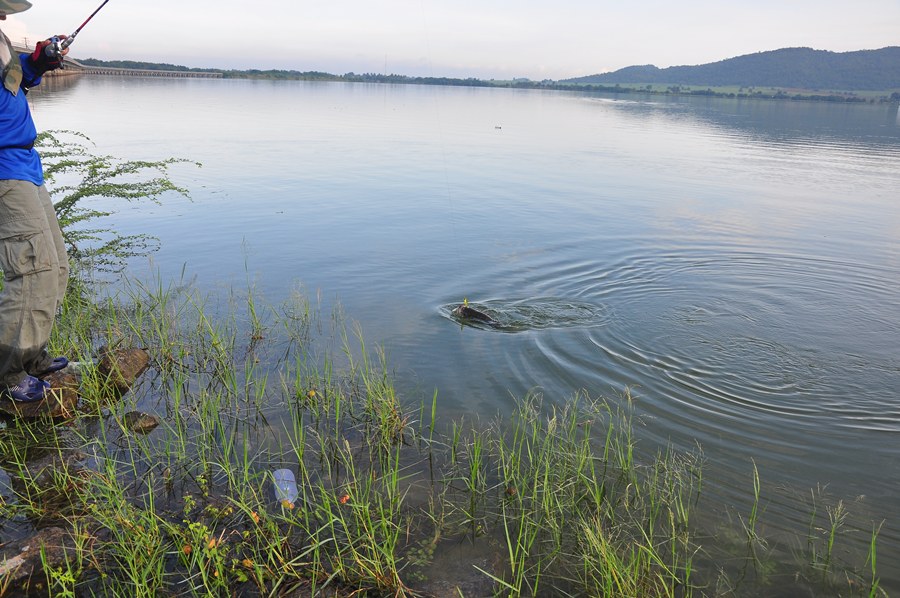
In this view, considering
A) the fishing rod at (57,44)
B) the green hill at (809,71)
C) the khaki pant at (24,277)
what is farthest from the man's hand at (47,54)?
the green hill at (809,71)

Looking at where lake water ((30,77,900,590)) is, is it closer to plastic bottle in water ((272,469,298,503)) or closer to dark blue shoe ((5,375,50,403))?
plastic bottle in water ((272,469,298,503))

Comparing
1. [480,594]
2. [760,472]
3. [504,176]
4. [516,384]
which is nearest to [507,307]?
[516,384]

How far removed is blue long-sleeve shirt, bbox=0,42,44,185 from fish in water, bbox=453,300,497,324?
5105 mm

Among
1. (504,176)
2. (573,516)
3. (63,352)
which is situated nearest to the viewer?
(573,516)

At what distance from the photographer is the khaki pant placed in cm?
491

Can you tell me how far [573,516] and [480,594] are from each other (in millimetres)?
1051

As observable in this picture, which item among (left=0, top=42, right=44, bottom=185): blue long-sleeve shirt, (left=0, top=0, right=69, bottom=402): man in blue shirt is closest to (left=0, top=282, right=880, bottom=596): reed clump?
(left=0, top=0, right=69, bottom=402): man in blue shirt

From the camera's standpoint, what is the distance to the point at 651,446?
551 cm

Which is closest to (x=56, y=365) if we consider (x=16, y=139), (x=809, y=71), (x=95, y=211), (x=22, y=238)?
(x=22, y=238)

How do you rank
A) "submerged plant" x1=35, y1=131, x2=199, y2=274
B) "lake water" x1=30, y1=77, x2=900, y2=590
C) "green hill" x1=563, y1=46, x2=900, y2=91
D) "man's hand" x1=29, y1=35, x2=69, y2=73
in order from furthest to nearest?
"green hill" x1=563, y1=46, x2=900, y2=91
"submerged plant" x1=35, y1=131, x2=199, y2=274
"lake water" x1=30, y1=77, x2=900, y2=590
"man's hand" x1=29, y1=35, x2=69, y2=73

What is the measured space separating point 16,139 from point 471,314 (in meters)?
5.41

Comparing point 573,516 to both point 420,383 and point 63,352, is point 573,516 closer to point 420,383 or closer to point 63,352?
point 420,383

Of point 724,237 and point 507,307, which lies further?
point 724,237

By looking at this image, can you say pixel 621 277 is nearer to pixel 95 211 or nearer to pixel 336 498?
pixel 336 498
